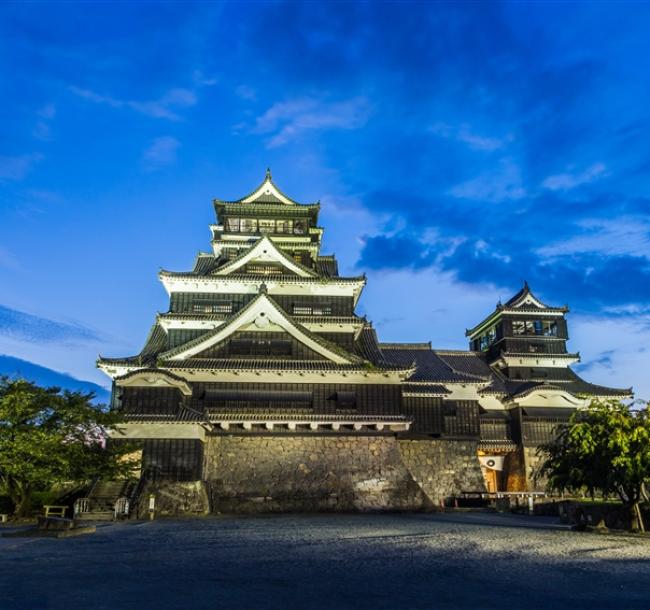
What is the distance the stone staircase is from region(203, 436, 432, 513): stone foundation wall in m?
3.87

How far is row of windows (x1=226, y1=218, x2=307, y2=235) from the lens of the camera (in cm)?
3562

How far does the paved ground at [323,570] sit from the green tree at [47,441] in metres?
4.11

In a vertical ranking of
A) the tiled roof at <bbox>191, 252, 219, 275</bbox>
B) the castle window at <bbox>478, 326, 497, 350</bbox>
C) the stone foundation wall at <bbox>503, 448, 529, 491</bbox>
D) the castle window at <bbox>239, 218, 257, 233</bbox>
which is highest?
the castle window at <bbox>239, 218, 257, 233</bbox>

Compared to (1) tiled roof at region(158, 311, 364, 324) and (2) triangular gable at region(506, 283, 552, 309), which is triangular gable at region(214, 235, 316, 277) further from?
(2) triangular gable at region(506, 283, 552, 309)

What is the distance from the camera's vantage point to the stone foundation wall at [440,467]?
2933 cm

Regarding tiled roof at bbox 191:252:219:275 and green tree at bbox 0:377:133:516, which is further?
tiled roof at bbox 191:252:219:275

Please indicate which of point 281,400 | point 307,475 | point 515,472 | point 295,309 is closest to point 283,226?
point 295,309

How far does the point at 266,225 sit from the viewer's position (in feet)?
118

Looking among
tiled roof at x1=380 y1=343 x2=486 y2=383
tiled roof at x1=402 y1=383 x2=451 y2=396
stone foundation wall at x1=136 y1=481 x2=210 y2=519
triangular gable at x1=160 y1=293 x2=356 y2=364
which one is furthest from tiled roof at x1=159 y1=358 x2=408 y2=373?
stone foundation wall at x1=136 y1=481 x2=210 y2=519

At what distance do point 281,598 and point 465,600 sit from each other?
2.31 meters

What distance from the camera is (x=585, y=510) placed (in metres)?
18.6

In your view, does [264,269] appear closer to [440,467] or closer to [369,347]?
[369,347]

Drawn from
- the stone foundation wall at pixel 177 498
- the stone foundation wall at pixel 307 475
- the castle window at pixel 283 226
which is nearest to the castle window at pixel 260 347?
the stone foundation wall at pixel 307 475

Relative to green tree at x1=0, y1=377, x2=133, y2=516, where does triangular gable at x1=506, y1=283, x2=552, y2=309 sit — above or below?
above
